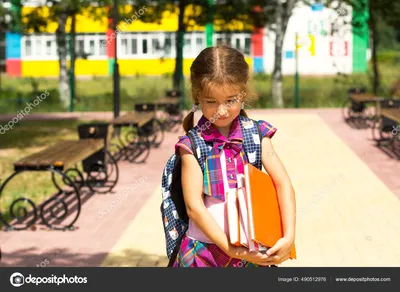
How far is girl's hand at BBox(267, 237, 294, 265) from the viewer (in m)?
2.78

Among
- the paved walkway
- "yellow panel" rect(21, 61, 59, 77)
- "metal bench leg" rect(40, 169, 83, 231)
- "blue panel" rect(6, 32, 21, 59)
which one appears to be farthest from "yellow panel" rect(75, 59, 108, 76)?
"metal bench leg" rect(40, 169, 83, 231)

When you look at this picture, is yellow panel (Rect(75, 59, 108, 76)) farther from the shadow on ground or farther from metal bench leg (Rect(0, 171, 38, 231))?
the shadow on ground

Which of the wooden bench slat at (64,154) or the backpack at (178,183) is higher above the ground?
the backpack at (178,183)

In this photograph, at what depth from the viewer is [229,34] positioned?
2833 cm

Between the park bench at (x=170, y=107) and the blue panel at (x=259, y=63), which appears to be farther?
the blue panel at (x=259, y=63)

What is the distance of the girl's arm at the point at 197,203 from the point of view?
283 centimetres

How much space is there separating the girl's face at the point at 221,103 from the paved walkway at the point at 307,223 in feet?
12.9

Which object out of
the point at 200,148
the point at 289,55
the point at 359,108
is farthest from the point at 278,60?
the point at 289,55

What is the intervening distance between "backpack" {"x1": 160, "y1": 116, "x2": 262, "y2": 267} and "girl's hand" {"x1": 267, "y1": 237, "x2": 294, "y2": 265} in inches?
12.5

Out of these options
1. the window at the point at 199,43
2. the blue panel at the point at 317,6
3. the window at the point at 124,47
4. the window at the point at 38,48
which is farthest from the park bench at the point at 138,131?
the window at the point at 38,48

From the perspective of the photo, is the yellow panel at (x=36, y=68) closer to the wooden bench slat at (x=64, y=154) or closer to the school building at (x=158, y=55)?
the school building at (x=158, y=55)

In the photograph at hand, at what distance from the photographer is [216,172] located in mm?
2938

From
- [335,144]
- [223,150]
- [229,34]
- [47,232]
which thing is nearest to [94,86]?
[229,34]

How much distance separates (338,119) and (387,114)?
23.0 feet
